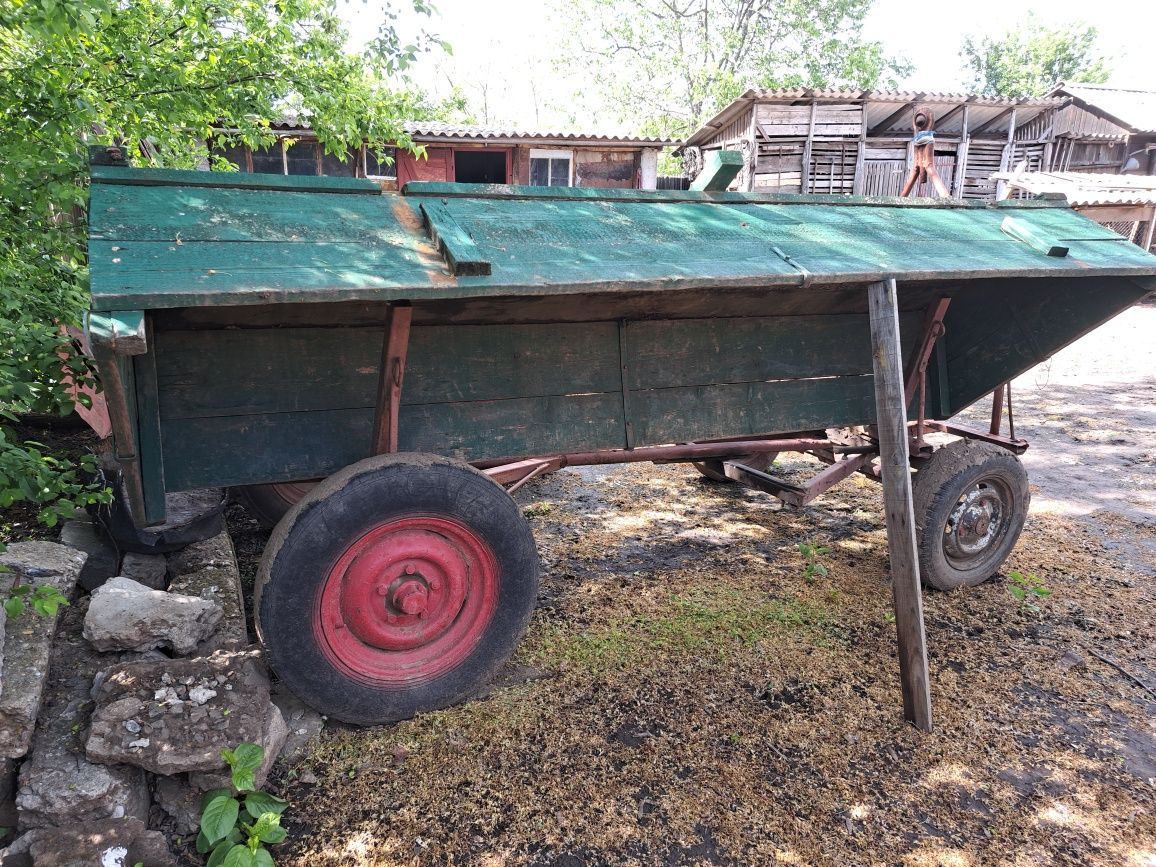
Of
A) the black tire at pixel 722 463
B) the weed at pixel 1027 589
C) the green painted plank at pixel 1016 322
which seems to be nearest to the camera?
the green painted plank at pixel 1016 322

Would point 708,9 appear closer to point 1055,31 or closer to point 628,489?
point 1055,31

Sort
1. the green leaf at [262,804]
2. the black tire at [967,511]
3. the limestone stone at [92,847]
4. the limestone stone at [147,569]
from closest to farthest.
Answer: the limestone stone at [92,847] → the green leaf at [262,804] → the limestone stone at [147,569] → the black tire at [967,511]

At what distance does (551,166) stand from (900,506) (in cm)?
1263

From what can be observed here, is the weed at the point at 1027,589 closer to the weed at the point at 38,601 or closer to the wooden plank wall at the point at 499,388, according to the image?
the wooden plank wall at the point at 499,388

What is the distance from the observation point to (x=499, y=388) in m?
2.72

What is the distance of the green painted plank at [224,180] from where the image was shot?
2.12 meters

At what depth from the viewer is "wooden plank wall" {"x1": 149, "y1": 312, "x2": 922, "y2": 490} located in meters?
2.33

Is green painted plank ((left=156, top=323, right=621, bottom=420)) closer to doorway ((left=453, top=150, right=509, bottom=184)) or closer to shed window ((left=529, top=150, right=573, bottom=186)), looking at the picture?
shed window ((left=529, top=150, right=573, bottom=186))

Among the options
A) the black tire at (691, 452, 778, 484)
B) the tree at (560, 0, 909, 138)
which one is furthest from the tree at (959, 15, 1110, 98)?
the black tire at (691, 452, 778, 484)

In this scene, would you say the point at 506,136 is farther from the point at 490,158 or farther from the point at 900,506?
the point at 900,506

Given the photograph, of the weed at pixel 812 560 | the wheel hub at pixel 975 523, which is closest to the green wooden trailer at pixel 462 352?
the wheel hub at pixel 975 523

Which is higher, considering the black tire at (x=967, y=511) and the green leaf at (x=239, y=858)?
the black tire at (x=967, y=511)

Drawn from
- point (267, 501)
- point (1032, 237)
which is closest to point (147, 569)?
point (267, 501)

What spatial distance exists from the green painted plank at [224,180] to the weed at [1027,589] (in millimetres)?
3678
